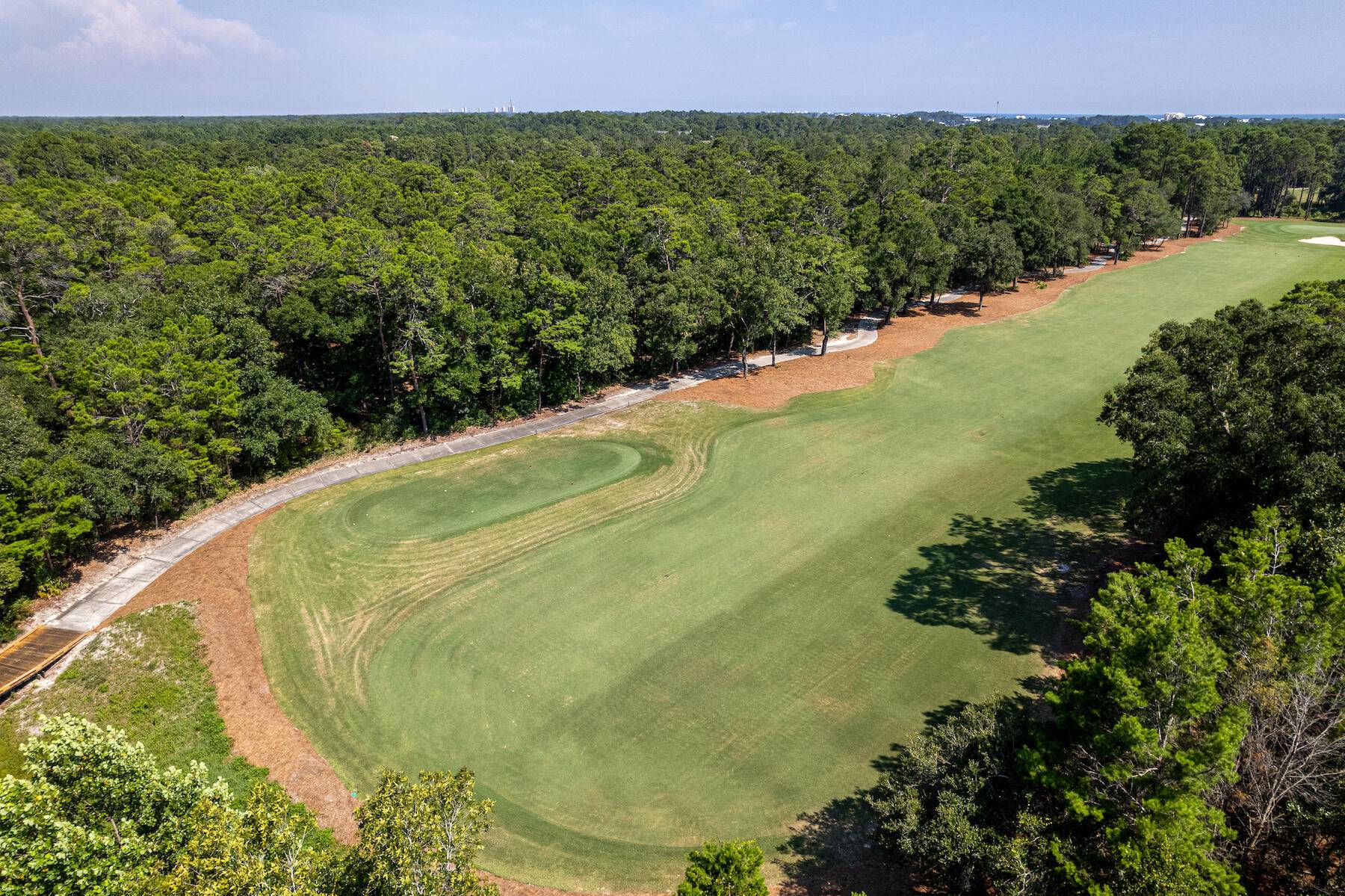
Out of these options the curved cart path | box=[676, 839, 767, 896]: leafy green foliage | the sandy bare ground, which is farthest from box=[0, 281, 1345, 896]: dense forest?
the curved cart path

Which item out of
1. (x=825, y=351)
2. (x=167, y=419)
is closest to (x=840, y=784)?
(x=167, y=419)

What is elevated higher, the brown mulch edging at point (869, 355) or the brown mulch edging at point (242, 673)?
the brown mulch edging at point (869, 355)

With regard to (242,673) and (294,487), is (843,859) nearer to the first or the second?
(242,673)

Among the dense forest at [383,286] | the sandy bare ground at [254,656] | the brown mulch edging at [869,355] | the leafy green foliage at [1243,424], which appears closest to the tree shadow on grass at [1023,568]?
the leafy green foliage at [1243,424]

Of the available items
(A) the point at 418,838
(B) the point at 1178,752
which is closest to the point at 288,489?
(A) the point at 418,838

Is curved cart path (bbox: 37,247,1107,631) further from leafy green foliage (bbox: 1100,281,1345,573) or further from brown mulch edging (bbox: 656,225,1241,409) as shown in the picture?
leafy green foliage (bbox: 1100,281,1345,573)

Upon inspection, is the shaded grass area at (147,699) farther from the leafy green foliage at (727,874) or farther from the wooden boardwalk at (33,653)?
the leafy green foliage at (727,874)
